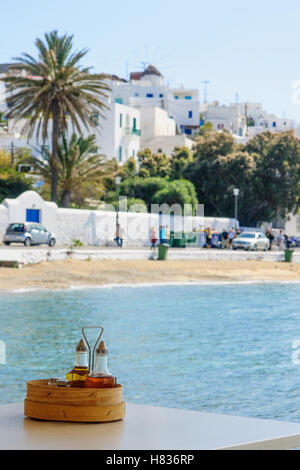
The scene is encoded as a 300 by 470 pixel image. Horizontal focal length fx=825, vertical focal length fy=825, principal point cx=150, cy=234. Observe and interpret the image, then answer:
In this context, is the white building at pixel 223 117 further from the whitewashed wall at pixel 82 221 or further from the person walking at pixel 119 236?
the person walking at pixel 119 236

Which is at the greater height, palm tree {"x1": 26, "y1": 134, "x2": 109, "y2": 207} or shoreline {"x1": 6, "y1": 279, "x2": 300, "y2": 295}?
palm tree {"x1": 26, "y1": 134, "x2": 109, "y2": 207}

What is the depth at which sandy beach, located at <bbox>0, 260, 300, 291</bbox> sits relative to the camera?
34584 mm

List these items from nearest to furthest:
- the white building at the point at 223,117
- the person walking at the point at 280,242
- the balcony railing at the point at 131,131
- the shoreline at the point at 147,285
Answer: the shoreline at the point at 147,285
the person walking at the point at 280,242
the balcony railing at the point at 131,131
the white building at the point at 223,117

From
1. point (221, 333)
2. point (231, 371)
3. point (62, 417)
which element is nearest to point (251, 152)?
point (221, 333)

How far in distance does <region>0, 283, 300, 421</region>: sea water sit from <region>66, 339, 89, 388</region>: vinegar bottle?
930cm

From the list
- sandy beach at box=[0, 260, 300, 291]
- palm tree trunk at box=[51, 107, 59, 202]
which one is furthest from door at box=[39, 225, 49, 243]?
palm tree trunk at box=[51, 107, 59, 202]

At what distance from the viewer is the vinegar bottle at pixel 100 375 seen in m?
4.08

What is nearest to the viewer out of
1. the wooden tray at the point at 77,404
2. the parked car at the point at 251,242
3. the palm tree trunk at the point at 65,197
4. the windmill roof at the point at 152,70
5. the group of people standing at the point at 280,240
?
the wooden tray at the point at 77,404

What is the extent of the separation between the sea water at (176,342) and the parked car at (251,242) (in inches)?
392

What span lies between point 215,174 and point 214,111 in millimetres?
58173

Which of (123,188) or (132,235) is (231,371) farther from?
(123,188)

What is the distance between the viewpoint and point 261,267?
4544cm

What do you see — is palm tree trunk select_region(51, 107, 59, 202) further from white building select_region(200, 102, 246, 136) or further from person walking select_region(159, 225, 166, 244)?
white building select_region(200, 102, 246, 136)

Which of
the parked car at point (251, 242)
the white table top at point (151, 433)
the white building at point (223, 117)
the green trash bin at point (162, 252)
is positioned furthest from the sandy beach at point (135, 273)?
the white building at point (223, 117)
